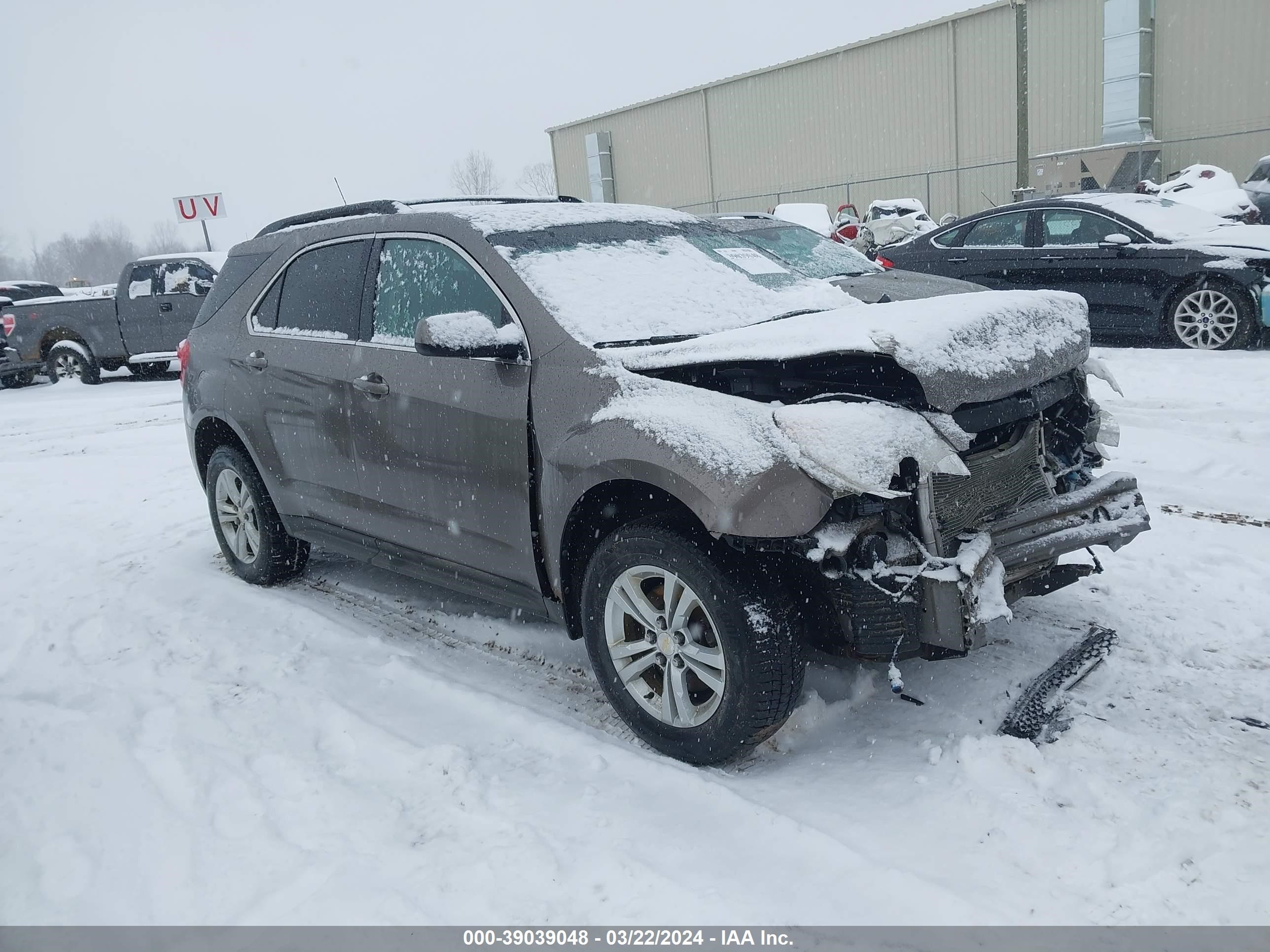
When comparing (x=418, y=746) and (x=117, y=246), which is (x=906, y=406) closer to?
(x=418, y=746)

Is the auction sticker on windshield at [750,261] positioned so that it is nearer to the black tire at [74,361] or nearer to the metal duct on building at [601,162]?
the black tire at [74,361]

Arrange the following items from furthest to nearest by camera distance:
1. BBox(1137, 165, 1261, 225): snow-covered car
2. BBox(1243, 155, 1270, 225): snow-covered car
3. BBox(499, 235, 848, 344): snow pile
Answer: BBox(1243, 155, 1270, 225): snow-covered car → BBox(1137, 165, 1261, 225): snow-covered car → BBox(499, 235, 848, 344): snow pile

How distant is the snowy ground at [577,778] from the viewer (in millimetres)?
2686

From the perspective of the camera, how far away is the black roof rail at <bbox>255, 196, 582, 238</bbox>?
4.75 metres

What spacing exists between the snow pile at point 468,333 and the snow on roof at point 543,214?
0.51 m

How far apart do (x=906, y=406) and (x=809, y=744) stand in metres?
1.19

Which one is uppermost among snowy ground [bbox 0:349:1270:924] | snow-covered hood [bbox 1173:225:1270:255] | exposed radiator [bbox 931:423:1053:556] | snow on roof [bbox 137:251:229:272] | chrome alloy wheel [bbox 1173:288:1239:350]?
snow on roof [bbox 137:251:229:272]

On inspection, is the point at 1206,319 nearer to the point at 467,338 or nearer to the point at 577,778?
the point at 467,338

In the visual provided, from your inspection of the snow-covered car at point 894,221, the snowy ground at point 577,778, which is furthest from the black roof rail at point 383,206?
the snow-covered car at point 894,221

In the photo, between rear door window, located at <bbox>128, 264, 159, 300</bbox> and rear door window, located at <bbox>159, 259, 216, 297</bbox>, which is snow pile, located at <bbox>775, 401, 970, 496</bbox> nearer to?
rear door window, located at <bbox>159, 259, 216, 297</bbox>

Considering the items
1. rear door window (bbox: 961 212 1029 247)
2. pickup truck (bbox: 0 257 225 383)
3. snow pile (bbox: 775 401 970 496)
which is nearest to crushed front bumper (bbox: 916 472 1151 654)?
snow pile (bbox: 775 401 970 496)

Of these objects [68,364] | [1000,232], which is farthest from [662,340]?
[68,364]

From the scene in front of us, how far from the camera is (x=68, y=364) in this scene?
16562 millimetres

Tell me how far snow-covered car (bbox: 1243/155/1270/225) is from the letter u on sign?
17461 millimetres
